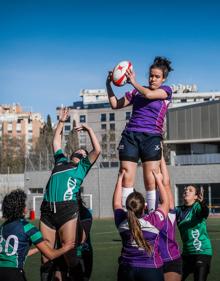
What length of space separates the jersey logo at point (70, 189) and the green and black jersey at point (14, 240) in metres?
1.08

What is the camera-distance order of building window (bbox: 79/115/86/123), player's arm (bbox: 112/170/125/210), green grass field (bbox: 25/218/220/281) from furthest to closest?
building window (bbox: 79/115/86/123)
green grass field (bbox: 25/218/220/281)
player's arm (bbox: 112/170/125/210)

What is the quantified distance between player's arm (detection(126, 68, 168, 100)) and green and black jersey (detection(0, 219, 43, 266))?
2.33 m

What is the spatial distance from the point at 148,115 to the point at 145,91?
40 centimetres

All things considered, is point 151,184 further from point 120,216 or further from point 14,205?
point 14,205

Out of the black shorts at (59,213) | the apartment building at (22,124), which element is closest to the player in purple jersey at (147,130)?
the black shorts at (59,213)

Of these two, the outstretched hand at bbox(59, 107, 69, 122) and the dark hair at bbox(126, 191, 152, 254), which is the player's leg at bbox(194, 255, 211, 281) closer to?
the dark hair at bbox(126, 191, 152, 254)

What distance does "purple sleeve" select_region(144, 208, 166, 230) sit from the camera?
7.04 meters

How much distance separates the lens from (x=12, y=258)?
7.28 metres

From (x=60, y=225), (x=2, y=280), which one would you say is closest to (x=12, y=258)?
(x=2, y=280)

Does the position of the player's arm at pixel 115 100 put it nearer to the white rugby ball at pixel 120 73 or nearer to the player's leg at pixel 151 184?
the white rugby ball at pixel 120 73

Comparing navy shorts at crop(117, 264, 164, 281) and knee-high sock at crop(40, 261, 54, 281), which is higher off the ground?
navy shorts at crop(117, 264, 164, 281)

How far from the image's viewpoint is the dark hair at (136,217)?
684 cm

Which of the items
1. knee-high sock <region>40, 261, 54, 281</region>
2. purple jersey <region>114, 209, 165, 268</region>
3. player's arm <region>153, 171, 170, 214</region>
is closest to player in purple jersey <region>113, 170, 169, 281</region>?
purple jersey <region>114, 209, 165, 268</region>

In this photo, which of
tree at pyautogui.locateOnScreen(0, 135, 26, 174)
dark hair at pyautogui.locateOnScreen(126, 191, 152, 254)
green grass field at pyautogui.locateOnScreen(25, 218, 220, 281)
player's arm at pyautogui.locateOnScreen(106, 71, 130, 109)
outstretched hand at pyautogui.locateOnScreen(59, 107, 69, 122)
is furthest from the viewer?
tree at pyautogui.locateOnScreen(0, 135, 26, 174)
